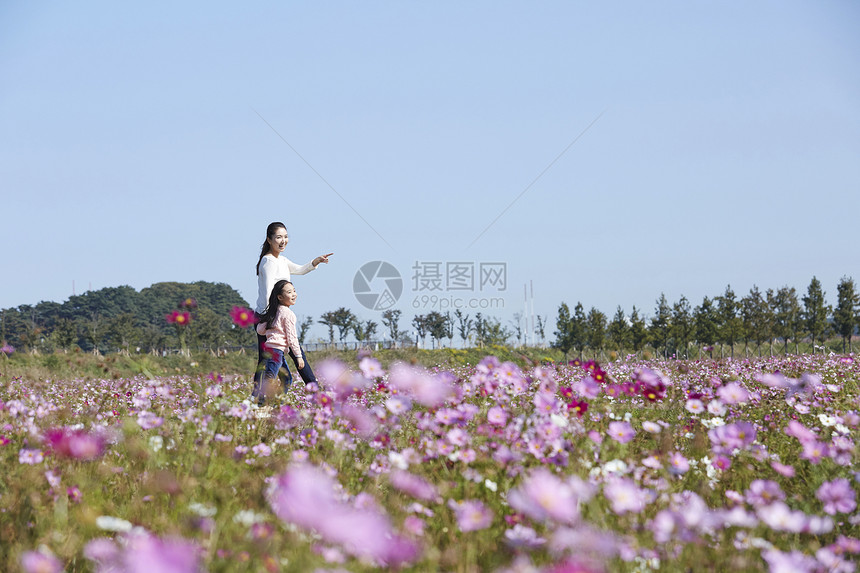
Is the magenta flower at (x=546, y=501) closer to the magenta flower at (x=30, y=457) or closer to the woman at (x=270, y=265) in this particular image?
the magenta flower at (x=30, y=457)

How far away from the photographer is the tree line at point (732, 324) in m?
35.1

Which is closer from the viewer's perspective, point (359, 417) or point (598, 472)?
point (598, 472)

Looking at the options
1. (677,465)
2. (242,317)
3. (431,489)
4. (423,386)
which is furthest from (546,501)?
(242,317)

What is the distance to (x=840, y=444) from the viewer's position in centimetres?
306

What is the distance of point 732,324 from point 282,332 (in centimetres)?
3336

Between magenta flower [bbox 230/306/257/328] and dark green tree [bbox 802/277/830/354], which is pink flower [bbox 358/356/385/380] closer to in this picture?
magenta flower [bbox 230/306/257/328]

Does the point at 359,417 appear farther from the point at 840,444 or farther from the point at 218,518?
the point at 840,444

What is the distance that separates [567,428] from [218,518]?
1634mm

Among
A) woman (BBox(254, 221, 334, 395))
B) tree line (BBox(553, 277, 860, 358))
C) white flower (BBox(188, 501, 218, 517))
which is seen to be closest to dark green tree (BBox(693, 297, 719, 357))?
tree line (BBox(553, 277, 860, 358))

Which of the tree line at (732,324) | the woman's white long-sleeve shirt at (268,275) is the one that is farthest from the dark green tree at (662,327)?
the woman's white long-sleeve shirt at (268,275)

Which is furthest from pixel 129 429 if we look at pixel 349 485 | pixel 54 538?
pixel 349 485

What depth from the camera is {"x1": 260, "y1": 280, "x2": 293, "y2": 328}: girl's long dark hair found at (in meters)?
6.72

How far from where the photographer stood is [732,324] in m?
34.8

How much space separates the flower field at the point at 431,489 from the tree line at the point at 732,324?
32.8 metres
